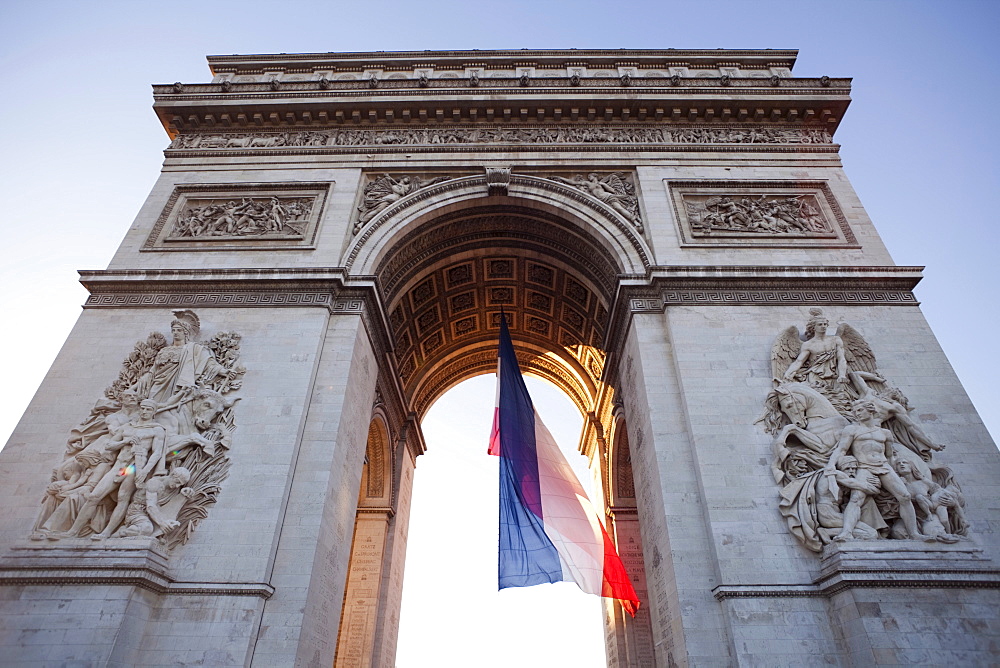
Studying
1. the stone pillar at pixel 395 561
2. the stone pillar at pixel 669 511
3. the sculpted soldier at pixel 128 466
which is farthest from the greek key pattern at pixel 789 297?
the sculpted soldier at pixel 128 466

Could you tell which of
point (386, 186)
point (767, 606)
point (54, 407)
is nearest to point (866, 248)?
point (767, 606)

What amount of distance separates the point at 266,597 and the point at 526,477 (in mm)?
5208

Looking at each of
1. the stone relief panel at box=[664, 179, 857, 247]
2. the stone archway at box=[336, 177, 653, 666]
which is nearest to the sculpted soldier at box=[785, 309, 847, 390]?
the stone relief panel at box=[664, 179, 857, 247]

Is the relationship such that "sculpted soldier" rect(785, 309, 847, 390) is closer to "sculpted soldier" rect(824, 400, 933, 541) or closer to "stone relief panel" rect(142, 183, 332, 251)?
"sculpted soldier" rect(824, 400, 933, 541)

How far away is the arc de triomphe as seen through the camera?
847cm

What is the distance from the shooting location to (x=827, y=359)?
10.6 metres

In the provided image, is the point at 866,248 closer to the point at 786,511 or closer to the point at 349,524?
the point at 786,511

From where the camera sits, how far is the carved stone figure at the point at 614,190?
13453 millimetres

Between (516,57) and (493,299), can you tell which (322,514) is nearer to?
(493,299)

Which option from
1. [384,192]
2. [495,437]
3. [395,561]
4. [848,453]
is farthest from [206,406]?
[848,453]

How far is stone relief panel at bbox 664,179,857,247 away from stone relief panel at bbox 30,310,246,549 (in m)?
10.1

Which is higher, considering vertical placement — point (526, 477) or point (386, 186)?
point (386, 186)

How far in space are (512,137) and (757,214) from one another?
20.7ft

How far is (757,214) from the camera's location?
43.9 ft
